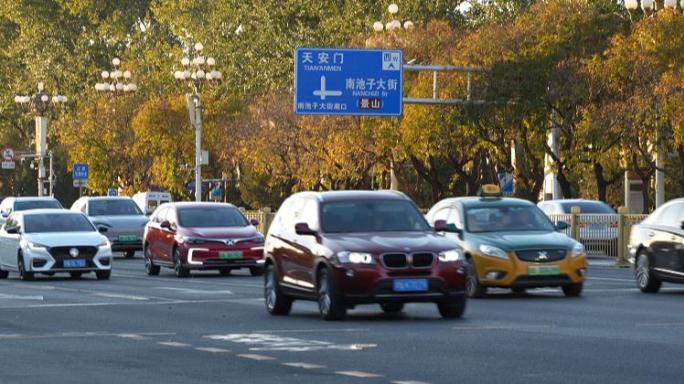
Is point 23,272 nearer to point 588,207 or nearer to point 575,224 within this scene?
point 575,224

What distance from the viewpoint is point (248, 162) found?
85.9m

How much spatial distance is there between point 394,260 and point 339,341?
10.5 ft

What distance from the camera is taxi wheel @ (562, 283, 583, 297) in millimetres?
28547

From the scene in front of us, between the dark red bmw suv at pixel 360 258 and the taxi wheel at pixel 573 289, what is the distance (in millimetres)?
4216

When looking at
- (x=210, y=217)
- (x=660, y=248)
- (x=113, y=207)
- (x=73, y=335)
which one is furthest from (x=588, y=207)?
(x=73, y=335)

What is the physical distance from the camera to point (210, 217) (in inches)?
1588

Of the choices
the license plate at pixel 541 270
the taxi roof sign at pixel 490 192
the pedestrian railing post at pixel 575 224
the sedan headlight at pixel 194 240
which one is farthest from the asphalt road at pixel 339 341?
the pedestrian railing post at pixel 575 224

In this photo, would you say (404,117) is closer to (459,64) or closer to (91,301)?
(459,64)

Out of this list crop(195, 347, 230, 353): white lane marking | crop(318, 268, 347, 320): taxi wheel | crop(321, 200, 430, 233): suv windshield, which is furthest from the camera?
crop(321, 200, 430, 233): suv windshield

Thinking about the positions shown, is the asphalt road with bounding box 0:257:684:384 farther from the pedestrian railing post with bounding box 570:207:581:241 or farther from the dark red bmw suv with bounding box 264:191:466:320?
the pedestrian railing post with bounding box 570:207:581:241

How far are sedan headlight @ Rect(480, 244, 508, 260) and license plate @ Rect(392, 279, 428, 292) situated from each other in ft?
18.4

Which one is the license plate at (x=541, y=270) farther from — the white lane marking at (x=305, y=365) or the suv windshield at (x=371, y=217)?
the white lane marking at (x=305, y=365)

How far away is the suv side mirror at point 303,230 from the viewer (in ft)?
76.9

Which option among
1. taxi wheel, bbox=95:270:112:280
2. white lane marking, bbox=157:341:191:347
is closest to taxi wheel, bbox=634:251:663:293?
white lane marking, bbox=157:341:191:347
